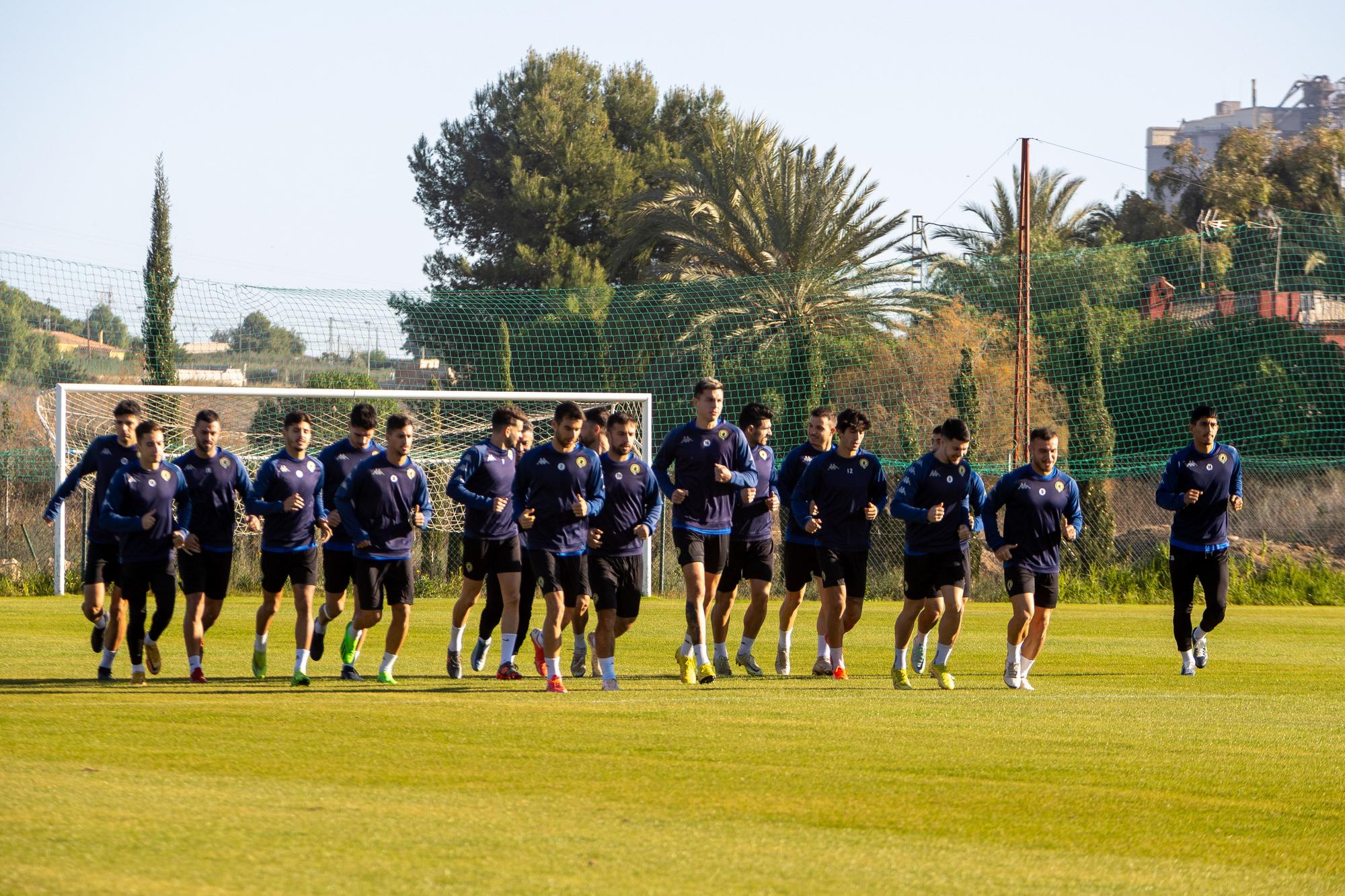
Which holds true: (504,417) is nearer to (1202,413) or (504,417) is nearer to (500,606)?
(500,606)

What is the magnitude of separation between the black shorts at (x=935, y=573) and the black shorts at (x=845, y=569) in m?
0.48

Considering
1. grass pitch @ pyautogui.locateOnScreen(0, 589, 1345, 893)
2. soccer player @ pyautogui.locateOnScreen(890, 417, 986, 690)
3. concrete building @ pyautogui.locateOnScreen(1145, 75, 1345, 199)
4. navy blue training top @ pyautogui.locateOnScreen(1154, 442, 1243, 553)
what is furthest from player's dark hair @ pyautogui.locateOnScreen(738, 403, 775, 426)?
concrete building @ pyautogui.locateOnScreen(1145, 75, 1345, 199)

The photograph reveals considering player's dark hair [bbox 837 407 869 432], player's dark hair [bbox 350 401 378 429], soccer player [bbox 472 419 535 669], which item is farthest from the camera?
soccer player [bbox 472 419 535 669]

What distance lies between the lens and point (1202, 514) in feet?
45.3

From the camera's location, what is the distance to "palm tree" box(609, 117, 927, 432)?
95.1 feet

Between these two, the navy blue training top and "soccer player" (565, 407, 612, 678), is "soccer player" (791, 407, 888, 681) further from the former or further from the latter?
the navy blue training top

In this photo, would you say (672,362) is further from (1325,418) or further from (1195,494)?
(1195,494)

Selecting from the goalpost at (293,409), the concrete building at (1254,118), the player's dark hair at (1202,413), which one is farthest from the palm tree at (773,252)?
the concrete building at (1254,118)

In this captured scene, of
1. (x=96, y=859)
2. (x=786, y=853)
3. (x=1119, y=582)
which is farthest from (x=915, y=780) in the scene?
(x=1119, y=582)

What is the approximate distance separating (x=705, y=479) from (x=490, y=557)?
185cm

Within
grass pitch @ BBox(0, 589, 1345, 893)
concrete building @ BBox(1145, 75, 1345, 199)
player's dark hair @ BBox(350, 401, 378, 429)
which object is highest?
concrete building @ BBox(1145, 75, 1345, 199)

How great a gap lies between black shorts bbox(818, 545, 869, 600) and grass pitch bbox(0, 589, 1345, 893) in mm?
961

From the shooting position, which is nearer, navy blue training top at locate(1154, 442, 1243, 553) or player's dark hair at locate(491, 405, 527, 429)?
player's dark hair at locate(491, 405, 527, 429)

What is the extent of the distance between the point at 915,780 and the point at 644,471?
14.8 ft
